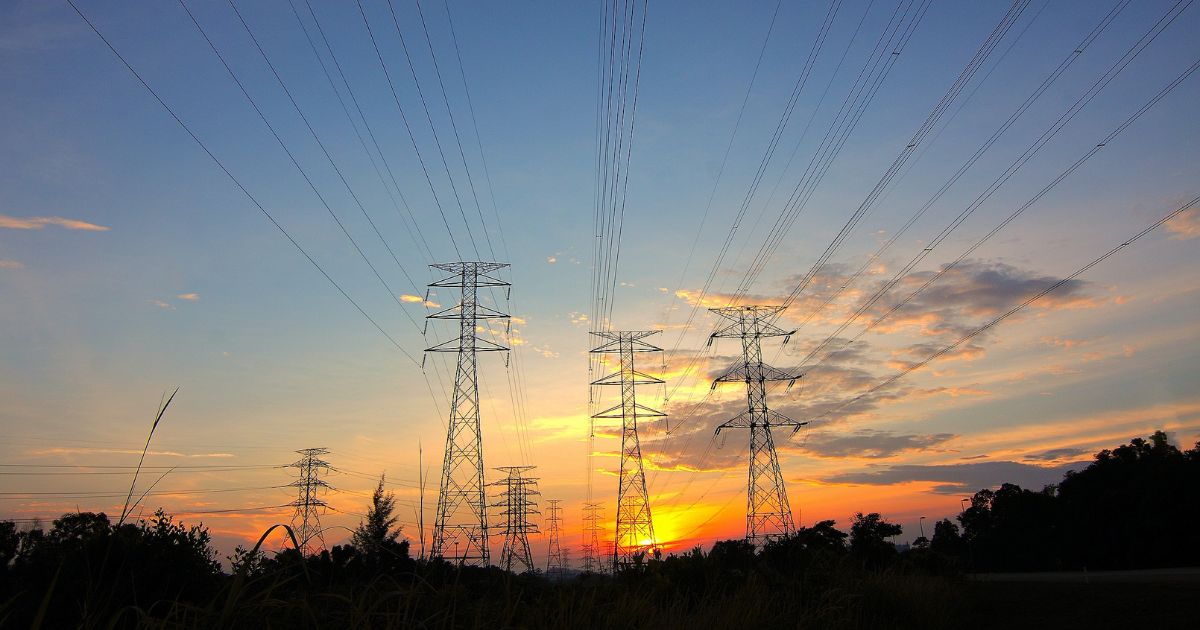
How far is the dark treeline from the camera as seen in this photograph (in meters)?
5.05

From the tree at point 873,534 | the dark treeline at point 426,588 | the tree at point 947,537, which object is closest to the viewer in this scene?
the dark treeline at point 426,588

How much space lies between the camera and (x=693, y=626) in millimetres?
8891

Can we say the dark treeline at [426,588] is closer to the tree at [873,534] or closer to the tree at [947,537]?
the tree at [873,534]

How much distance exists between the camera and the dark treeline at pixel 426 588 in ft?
16.6

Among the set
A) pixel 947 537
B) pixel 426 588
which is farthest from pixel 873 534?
pixel 947 537

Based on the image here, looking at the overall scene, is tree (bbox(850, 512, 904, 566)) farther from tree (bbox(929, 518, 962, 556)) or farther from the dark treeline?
tree (bbox(929, 518, 962, 556))

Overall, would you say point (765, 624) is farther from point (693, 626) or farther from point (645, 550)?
point (645, 550)

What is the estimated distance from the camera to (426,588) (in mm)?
8062

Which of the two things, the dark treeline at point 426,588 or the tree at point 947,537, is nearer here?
the dark treeline at point 426,588

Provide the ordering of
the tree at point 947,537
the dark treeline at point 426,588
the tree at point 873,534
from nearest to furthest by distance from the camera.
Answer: the dark treeline at point 426,588
the tree at point 873,534
the tree at point 947,537

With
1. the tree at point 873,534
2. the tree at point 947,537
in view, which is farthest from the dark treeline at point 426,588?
the tree at point 947,537

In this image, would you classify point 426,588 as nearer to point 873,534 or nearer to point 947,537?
point 873,534

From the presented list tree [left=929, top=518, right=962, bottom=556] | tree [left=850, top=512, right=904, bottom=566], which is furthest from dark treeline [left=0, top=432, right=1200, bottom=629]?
A: tree [left=929, top=518, right=962, bottom=556]

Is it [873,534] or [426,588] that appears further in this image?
[873,534]
